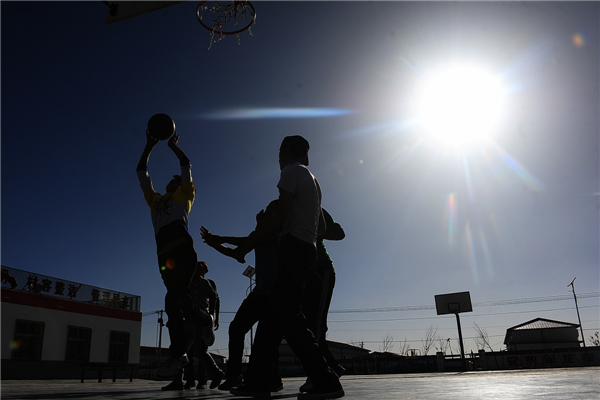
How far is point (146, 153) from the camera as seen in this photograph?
3656 millimetres

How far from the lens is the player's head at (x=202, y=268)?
17.9ft

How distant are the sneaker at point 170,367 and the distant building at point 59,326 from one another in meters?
17.0

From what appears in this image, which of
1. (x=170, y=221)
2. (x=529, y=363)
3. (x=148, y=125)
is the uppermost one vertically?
(x=148, y=125)

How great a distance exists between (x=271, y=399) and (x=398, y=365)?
3036 centimetres

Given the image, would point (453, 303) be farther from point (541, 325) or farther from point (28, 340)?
point (28, 340)

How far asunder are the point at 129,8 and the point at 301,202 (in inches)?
201

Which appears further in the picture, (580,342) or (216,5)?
(580,342)

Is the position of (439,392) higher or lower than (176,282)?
lower

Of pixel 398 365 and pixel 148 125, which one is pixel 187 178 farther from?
pixel 398 365

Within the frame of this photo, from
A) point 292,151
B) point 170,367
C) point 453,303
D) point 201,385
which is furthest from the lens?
point 453,303

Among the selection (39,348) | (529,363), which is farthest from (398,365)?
(39,348)

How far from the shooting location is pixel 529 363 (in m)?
37.8

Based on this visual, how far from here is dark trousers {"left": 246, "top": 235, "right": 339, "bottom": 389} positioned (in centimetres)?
236

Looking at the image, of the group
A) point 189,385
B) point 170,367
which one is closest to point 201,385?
point 189,385
